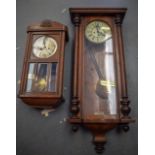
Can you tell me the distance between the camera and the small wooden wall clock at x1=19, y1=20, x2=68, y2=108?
1.34 meters

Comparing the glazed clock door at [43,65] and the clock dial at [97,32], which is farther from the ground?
the clock dial at [97,32]

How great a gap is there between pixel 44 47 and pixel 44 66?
121 millimetres

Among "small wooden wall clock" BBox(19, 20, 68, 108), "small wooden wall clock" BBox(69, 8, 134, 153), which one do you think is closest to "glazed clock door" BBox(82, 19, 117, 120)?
"small wooden wall clock" BBox(69, 8, 134, 153)

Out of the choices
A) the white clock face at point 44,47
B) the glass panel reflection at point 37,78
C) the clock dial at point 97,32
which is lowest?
the glass panel reflection at point 37,78

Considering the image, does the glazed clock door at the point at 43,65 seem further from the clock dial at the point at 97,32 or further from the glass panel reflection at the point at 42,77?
the clock dial at the point at 97,32

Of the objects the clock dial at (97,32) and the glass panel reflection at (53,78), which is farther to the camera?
the clock dial at (97,32)

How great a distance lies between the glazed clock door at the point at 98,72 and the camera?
1381 millimetres

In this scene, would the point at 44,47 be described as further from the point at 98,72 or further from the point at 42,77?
the point at 98,72

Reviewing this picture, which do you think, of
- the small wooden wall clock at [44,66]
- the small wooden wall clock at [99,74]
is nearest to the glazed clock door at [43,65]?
the small wooden wall clock at [44,66]

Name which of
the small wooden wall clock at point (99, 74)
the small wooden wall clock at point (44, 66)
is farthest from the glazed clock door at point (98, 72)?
the small wooden wall clock at point (44, 66)

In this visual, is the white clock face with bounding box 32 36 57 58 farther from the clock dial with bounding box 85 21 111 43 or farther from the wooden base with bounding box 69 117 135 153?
the wooden base with bounding box 69 117 135 153

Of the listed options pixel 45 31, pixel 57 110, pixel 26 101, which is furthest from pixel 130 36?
pixel 26 101

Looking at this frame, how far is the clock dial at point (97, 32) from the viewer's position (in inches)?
58.4

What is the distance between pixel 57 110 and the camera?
1480 millimetres
